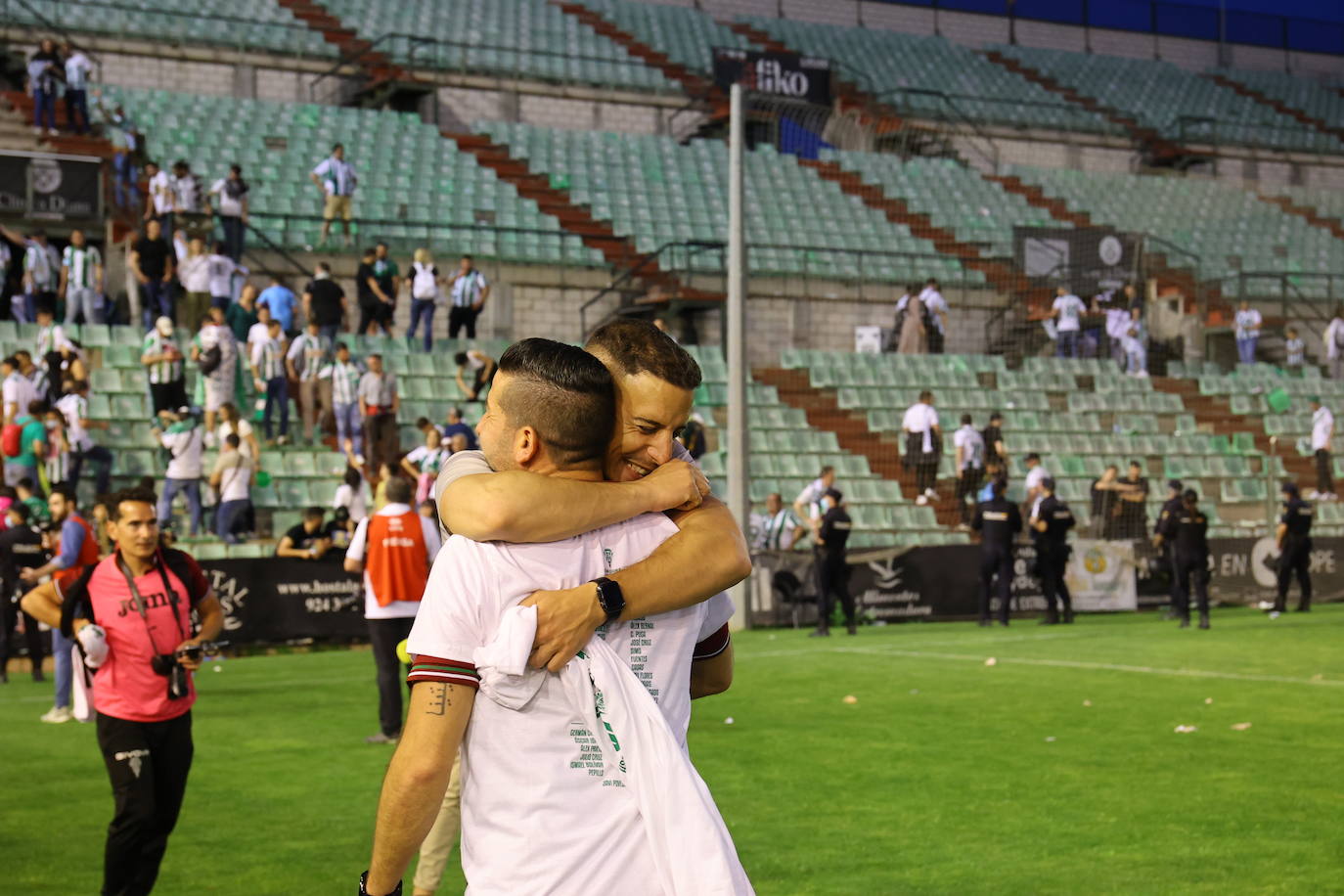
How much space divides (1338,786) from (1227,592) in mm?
16647

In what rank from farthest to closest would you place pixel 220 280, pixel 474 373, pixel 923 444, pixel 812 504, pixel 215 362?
1. pixel 923 444
2. pixel 474 373
3. pixel 220 280
4. pixel 812 504
5. pixel 215 362

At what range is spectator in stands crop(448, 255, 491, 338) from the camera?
27016 millimetres

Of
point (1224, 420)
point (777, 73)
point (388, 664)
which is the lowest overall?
point (388, 664)

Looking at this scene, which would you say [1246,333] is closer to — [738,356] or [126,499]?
[738,356]

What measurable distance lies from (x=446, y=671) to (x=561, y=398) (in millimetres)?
560

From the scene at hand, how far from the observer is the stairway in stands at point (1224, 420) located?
104 feet

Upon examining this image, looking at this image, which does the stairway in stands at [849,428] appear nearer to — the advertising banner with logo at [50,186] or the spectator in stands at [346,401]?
the spectator in stands at [346,401]

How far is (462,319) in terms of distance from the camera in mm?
27422

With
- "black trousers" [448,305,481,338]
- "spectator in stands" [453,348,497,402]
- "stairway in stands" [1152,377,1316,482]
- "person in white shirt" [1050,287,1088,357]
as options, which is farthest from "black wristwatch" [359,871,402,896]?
"person in white shirt" [1050,287,1088,357]

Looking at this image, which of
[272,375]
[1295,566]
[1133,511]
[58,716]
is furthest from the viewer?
[1133,511]

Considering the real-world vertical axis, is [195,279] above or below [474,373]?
above

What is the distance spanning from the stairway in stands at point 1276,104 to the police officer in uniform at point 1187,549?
33484mm

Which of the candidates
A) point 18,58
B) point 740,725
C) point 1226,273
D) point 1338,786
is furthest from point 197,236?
point 1226,273

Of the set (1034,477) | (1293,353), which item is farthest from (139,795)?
(1293,353)
